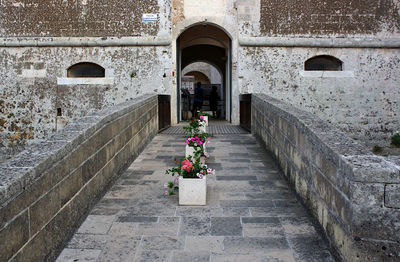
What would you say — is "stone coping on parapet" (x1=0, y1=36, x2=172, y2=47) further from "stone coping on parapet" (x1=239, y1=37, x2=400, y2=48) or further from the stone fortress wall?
"stone coping on parapet" (x1=239, y1=37, x2=400, y2=48)

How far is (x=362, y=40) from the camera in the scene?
11234 millimetres

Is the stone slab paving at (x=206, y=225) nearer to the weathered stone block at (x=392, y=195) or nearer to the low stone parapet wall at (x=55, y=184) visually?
the low stone parapet wall at (x=55, y=184)

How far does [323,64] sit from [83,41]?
23.4 feet

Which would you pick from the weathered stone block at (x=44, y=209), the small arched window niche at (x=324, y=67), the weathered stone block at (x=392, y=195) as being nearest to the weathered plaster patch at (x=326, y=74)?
the small arched window niche at (x=324, y=67)

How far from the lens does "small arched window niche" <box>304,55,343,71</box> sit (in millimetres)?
11713

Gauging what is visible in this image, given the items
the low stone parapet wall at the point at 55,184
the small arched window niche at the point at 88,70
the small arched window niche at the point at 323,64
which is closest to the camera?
the low stone parapet wall at the point at 55,184

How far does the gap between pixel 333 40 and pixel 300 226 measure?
8.87 metres

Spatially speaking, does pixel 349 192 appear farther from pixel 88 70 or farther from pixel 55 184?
pixel 88 70

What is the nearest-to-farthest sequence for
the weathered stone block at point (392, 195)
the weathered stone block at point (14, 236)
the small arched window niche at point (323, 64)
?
1. the weathered stone block at point (14, 236)
2. the weathered stone block at point (392, 195)
3. the small arched window niche at point (323, 64)

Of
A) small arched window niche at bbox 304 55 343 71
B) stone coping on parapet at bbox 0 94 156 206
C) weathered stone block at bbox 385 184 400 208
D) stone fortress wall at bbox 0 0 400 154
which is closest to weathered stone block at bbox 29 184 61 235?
stone coping on parapet at bbox 0 94 156 206

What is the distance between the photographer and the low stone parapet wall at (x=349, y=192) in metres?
2.40

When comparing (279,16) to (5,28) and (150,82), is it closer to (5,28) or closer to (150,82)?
(150,82)

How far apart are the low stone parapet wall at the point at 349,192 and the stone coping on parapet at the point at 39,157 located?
2010 mm

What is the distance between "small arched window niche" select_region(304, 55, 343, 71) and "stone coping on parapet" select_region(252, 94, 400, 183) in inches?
324
